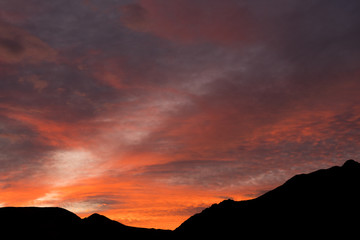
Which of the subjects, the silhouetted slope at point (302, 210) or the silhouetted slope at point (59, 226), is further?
the silhouetted slope at point (59, 226)

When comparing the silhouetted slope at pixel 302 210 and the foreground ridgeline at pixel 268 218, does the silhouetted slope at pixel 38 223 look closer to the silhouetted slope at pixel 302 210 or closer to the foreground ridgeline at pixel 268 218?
the foreground ridgeline at pixel 268 218

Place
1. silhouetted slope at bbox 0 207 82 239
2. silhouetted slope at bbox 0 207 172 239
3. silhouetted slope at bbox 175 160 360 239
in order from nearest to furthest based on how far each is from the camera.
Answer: silhouetted slope at bbox 175 160 360 239 → silhouetted slope at bbox 0 207 82 239 → silhouetted slope at bbox 0 207 172 239

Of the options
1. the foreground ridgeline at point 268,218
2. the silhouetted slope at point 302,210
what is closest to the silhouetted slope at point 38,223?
the foreground ridgeline at point 268,218

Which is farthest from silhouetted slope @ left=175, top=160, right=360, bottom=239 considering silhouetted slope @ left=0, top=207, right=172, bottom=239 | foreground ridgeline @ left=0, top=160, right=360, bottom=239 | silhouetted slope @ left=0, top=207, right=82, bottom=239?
silhouetted slope @ left=0, top=207, right=82, bottom=239

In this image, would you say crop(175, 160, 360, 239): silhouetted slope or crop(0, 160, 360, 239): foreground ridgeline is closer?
crop(175, 160, 360, 239): silhouetted slope

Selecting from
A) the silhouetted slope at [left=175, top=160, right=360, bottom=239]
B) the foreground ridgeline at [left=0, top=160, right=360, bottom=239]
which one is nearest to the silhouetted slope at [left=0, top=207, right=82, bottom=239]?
the foreground ridgeline at [left=0, top=160, right=360, bottom=239]

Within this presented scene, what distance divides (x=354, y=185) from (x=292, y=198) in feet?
67.3

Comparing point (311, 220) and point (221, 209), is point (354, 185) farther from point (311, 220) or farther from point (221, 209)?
point (221, 209)

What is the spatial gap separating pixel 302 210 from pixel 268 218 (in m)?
12.6

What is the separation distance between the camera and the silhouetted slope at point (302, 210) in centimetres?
9819

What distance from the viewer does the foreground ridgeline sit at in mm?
100006

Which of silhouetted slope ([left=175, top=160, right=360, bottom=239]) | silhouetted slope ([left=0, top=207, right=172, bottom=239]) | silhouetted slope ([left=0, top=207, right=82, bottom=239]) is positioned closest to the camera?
silhouetted slope ([left=175, top=160, right=360, bottom=239])

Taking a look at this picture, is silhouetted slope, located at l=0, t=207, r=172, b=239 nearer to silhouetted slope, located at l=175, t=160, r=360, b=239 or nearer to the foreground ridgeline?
the foreground ridgeline

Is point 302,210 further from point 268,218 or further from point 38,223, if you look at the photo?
point 38,223
